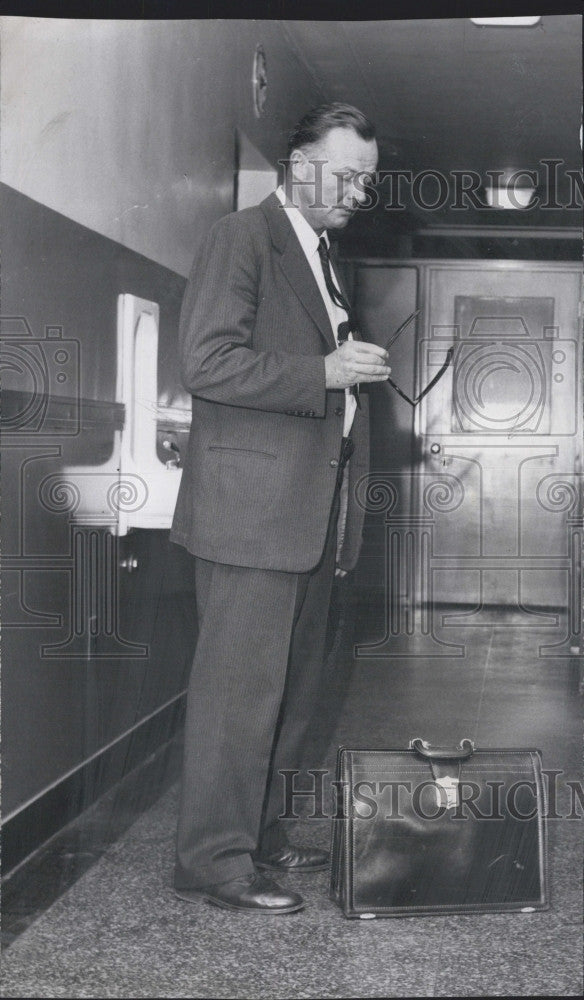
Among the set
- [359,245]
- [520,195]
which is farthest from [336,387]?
[359,245]

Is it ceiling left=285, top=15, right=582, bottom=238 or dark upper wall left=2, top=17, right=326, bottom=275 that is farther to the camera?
ceiling left=285, top=15, right=582, bottom=238

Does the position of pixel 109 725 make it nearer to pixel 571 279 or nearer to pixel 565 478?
pixel 571 279

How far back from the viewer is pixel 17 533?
2.29 metres

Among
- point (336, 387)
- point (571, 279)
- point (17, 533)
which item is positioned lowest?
point (17, 533)

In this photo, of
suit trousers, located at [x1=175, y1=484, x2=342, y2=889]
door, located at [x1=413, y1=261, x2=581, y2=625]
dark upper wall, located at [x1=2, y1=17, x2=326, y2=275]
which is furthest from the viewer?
door, located at [x1=413, y1=261, x2=581, y2=625]

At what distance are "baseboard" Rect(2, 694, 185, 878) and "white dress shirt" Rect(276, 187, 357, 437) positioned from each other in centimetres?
107

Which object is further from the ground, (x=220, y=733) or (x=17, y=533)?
(x=17, y=533)

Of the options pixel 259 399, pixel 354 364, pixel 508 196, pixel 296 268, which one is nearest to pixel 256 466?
pixel 259 399

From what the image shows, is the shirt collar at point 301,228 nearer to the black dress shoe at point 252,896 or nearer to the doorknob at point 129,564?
the doorknob at point 129,564

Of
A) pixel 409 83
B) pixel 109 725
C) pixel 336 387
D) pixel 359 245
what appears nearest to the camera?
pixel 336 387

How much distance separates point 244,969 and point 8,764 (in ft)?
2.33

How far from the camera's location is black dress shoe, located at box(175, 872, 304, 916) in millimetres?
2076

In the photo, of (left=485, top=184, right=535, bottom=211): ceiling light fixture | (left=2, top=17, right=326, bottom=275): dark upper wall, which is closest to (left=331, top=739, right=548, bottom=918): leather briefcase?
(left=2, top=17, right=326, bottom=275): dark upper wall

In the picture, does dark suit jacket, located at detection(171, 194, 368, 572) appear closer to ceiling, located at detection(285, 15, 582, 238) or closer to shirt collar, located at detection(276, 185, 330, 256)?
shirt collar, located at detection(276, 185, 330, 256)
